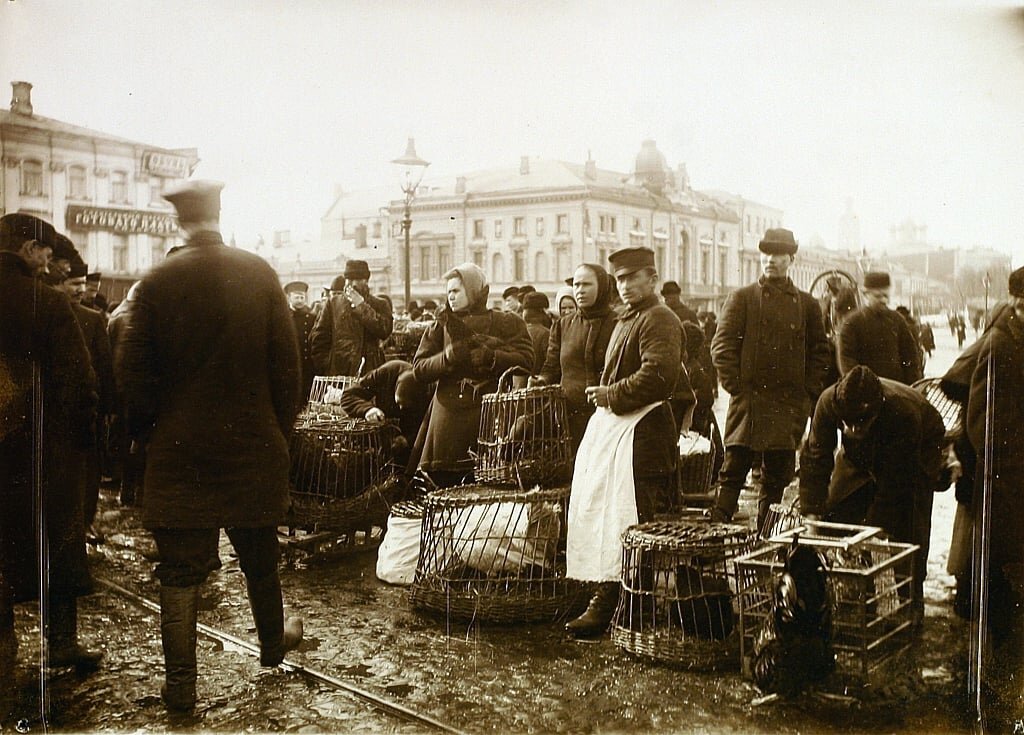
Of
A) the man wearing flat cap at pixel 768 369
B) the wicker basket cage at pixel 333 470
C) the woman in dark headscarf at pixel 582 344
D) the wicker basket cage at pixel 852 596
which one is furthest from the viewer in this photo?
the wicker basket cage at pixel 333 470

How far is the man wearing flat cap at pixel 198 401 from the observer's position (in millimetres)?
3893

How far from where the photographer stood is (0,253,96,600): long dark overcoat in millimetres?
4277

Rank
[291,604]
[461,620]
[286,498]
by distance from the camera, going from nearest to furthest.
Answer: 1. [286,498]
2. [461,620]
3. [291,604]

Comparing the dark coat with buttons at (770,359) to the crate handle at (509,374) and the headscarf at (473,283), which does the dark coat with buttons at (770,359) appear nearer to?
the crate handle at (509,374)

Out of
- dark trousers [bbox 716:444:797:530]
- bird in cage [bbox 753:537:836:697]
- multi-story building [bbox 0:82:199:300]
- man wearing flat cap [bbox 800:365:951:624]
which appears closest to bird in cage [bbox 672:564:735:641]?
bird in cage [bbox 753:537:836:697]

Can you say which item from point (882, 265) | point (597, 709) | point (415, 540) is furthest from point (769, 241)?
point (597, 709)

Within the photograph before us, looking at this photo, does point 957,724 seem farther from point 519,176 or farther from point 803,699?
point 519,176

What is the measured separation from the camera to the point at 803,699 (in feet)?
13.1

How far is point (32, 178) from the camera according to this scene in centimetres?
459

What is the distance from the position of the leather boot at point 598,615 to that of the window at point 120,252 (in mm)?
3008

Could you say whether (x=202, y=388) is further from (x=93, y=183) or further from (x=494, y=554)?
(x=494, y=554)

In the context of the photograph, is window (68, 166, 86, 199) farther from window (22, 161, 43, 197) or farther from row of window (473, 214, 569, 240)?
row of window (473, 214, 569, 240)

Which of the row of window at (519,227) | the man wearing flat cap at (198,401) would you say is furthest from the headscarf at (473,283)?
the man wearing flat cap at (198,401)

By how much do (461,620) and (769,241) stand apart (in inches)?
117
